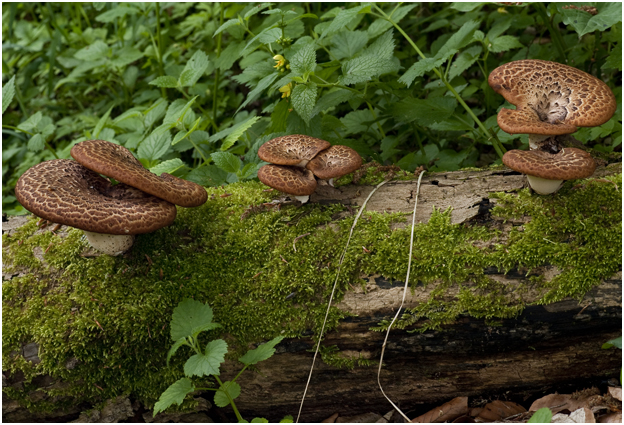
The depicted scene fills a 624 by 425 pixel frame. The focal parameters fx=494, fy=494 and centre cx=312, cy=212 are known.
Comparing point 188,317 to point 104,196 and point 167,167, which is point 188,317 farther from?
point 167,167

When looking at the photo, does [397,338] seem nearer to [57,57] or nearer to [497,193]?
[497,193]

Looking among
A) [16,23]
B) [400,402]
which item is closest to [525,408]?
[400,402]

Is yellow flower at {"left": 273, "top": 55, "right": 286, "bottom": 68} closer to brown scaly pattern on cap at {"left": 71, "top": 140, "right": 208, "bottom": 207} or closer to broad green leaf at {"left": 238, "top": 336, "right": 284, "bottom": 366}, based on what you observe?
brown scaly pattern on cap at {"left": 71, "top": 140, "right": 208, "bottom": 207}

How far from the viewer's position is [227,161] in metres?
4.66

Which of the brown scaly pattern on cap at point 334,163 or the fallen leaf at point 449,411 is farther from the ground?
the brown scaly pattern on cap at point 334,163

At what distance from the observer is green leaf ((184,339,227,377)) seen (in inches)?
126

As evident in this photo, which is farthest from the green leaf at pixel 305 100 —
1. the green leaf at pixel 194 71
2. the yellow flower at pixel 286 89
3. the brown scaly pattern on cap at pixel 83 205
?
the green leaf at pixel 194 71

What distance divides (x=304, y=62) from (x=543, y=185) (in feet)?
7.39

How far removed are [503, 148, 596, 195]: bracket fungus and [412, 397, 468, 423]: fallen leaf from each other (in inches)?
75.1

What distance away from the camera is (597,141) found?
6184 millimetres

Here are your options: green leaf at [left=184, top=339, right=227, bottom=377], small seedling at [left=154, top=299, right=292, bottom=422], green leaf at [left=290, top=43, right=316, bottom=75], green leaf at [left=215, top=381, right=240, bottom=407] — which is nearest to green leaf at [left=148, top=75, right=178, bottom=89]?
green leaf at [left=290, top=43, right=316, bottom=75]

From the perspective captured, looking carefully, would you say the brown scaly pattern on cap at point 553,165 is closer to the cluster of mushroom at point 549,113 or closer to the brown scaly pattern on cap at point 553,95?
the cluster of mushroom at point 549,113

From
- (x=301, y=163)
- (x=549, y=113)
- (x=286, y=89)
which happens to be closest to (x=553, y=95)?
(x=549, y=113)

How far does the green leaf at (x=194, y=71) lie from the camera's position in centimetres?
522
